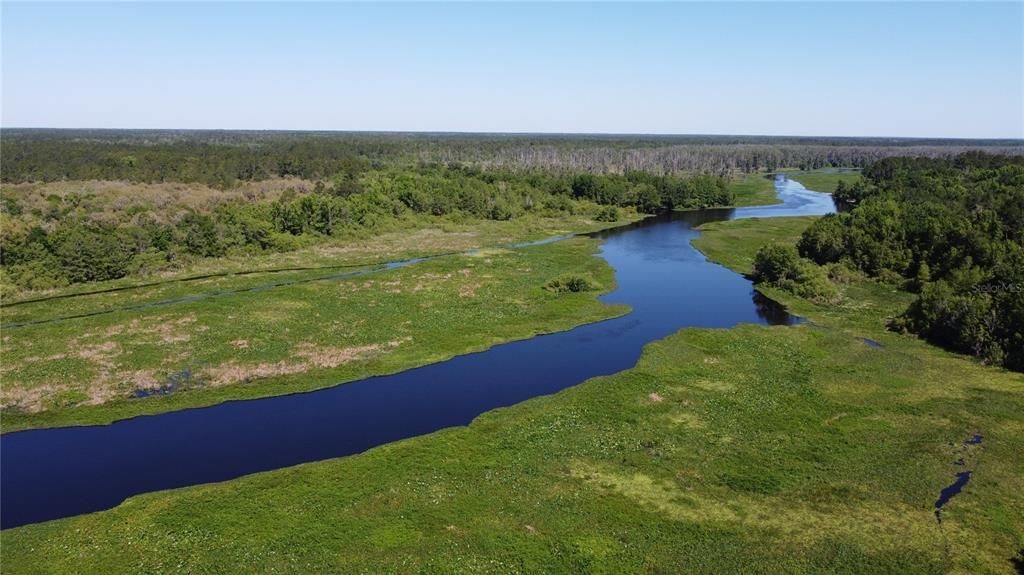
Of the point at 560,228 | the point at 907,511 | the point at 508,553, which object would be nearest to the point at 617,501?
the point at 508,553

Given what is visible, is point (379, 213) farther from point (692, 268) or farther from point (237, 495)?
point (237, 495)

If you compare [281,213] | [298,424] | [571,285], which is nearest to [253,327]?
[298,424]

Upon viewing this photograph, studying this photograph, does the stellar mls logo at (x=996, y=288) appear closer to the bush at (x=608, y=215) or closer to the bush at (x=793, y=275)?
the bush at (x=793, y=275)

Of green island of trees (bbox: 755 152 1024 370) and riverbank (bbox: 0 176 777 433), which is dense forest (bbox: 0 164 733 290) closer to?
riverbank (bbox: 0 176 777 433)

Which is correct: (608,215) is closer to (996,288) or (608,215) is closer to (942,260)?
(942,260)

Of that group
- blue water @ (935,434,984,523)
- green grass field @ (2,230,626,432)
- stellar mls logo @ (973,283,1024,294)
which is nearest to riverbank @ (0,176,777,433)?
green grass field @ (2,230,626,432)

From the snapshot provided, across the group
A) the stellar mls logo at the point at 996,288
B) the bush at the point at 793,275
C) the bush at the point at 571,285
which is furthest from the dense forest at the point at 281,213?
the stellar mls logo at the point at 996,288
